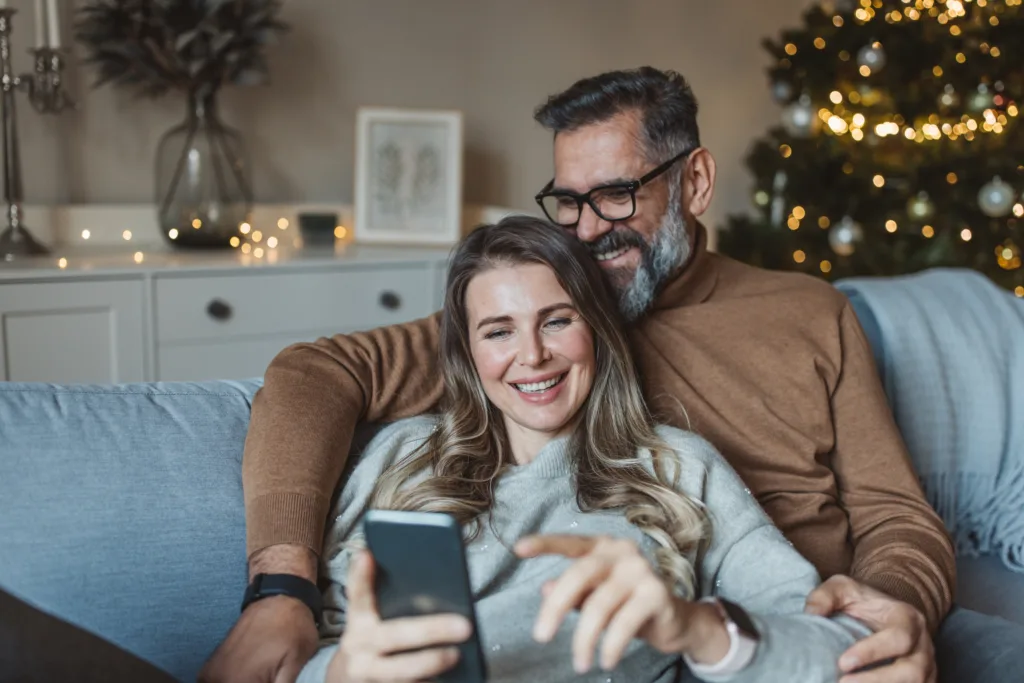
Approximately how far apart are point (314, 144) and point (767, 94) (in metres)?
2.00

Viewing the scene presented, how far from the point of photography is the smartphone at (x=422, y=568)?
88cm

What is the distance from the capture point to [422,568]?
0.91m

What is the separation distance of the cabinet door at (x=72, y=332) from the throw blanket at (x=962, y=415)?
5.47 ft

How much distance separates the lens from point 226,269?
8.52 ft

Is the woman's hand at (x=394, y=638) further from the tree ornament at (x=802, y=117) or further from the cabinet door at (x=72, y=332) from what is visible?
the tree ornament at (x=802, y=117)

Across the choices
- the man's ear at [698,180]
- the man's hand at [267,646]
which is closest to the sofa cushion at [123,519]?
the man's hand at [267,646]

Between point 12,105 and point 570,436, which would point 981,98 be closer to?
point 570,436

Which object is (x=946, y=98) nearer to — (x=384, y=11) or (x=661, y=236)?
(x=384, y=11)

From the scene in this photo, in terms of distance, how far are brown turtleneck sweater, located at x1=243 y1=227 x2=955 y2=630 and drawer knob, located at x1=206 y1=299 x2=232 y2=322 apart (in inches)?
43.3

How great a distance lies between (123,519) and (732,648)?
74cm

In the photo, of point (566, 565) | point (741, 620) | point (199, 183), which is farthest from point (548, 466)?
point (199, 183)

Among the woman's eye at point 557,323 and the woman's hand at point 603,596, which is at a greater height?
the woman's eye at point 557,323

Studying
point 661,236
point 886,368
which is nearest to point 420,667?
point 661,236

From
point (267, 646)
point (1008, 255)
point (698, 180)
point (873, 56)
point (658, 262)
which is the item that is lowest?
point (267, 646)
